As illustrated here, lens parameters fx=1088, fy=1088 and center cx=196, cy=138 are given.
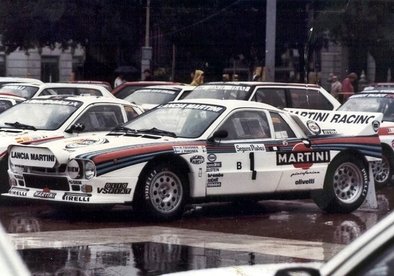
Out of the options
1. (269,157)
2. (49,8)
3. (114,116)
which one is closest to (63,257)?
(269,157)

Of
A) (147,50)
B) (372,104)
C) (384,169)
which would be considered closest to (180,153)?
(384,169)

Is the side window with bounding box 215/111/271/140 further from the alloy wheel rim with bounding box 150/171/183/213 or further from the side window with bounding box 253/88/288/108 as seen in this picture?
the side window with bounding box 253/88/288/108

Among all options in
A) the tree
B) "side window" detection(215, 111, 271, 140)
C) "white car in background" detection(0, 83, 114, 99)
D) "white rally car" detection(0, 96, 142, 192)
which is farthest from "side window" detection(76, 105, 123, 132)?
the tree

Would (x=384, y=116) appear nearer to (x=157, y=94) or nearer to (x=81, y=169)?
(x=157, y=94)

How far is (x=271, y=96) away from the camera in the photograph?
733 inches

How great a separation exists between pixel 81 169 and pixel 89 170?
0.34 ft

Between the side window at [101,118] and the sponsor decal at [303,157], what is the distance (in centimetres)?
285

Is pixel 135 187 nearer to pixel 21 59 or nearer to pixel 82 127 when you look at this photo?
pixel 82 127

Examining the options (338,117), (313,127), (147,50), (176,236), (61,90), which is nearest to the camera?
(176,236)

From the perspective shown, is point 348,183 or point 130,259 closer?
point 130,259

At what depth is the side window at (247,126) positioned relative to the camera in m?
13.6

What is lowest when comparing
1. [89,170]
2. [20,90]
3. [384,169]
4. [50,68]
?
[384,169]

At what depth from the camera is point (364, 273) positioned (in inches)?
129

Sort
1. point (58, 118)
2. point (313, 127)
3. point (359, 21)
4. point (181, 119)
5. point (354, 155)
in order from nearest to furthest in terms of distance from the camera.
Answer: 1. point (181, 119)
2. point (313, 127)
3. point (354, 155)
4. point (58, 118)
5. point (359, 21)
